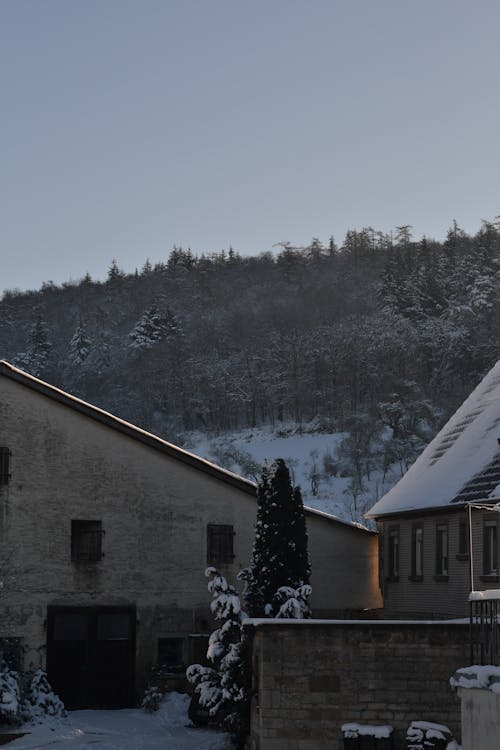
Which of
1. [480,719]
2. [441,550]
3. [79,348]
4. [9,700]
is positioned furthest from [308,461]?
[480,719]

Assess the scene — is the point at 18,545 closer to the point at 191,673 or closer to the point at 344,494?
the point at 191,673

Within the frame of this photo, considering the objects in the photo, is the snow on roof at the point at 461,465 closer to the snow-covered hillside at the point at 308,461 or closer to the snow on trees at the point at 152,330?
the snow-covered hillside at the point at 308,461

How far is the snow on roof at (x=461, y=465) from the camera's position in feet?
104

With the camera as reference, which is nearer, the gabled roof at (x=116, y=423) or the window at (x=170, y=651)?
the gabled roof at (x=116, y=423)

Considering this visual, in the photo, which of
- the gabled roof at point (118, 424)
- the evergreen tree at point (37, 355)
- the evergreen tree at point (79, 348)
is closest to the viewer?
the gabled roof at point (118, 424)

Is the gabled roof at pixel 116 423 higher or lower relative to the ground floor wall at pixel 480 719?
higher

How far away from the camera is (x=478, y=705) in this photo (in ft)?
51.8

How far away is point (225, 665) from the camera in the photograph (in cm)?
2502

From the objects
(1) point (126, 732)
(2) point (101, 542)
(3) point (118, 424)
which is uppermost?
(3) point (118, 424)

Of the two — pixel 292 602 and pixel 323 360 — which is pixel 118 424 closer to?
pixel 292 602

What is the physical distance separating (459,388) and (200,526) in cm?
10687

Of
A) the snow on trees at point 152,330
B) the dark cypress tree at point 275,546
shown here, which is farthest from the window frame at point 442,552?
the snow on trees at point 152,330

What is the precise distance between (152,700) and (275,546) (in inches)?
246

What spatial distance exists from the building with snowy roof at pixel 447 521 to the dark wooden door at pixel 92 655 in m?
7.63
